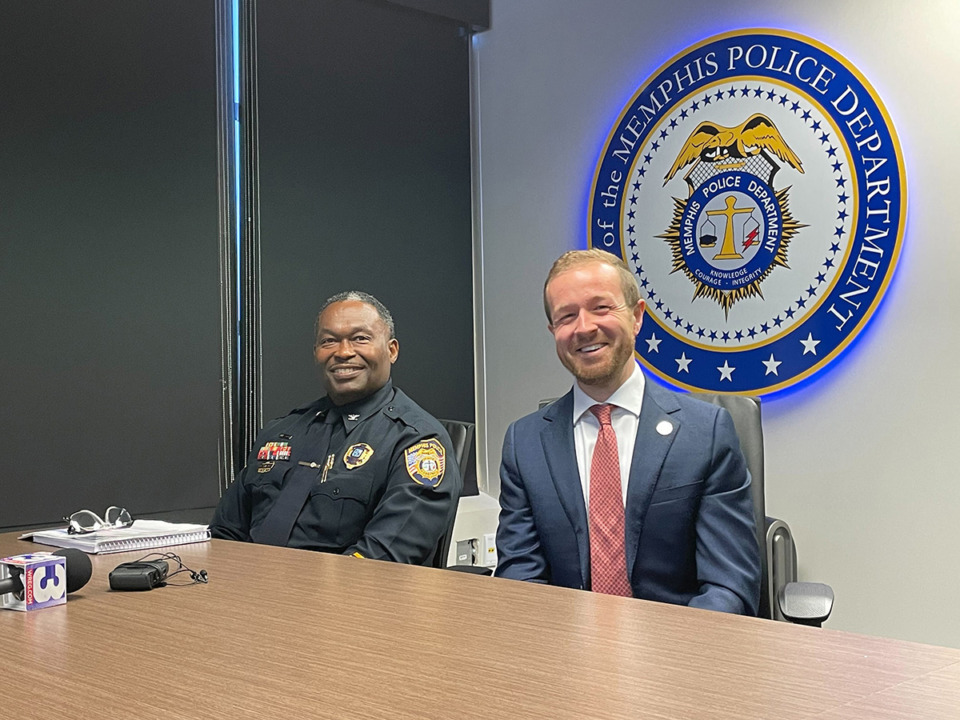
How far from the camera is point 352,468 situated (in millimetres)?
2975

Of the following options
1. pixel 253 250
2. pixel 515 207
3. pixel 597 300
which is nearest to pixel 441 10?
pixel 515 207

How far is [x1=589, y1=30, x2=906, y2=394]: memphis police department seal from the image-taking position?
369cm

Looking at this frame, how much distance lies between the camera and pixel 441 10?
479 cm

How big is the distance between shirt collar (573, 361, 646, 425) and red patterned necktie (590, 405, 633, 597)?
9 centimetres

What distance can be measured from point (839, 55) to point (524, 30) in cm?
157

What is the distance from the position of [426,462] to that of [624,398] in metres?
0.77

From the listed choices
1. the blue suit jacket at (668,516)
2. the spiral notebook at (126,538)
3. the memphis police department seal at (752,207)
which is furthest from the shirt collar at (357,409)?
the memphis police department seal at (752,207)

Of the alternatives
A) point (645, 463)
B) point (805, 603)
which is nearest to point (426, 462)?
point (645, 463)

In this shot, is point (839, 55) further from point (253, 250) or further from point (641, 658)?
point (641, 658)

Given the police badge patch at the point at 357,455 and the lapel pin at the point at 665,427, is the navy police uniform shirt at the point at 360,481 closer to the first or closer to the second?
the police badge patch at the point at 357,455

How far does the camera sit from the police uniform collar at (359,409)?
122 inches

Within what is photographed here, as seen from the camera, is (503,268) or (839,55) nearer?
(839,55)

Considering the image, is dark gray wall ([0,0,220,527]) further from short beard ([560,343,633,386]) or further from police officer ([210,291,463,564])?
short beard ([560,343,633,386])

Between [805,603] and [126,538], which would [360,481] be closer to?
[126,538]
